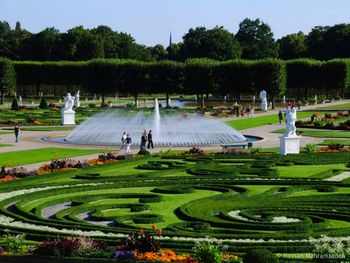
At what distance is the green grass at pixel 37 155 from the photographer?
39156mm

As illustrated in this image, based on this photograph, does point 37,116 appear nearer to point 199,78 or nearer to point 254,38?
point 199,78

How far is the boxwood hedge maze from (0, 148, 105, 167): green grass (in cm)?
515

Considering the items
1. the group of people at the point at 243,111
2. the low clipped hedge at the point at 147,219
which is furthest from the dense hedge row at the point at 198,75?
the low clipped hedge at the point at 147,219

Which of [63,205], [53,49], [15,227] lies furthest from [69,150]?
[53,49]

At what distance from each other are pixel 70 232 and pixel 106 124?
36293 millimetres

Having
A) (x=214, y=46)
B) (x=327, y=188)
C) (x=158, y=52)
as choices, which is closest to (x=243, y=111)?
(x=327, y=188)

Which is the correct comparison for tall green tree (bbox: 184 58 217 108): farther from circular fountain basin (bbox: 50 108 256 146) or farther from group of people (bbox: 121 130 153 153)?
group of people (bbox: 121 130 153 153)

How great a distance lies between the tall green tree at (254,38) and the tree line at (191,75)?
157ft

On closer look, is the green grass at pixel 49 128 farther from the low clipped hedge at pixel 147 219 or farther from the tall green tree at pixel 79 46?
the tall green tree at pixel 79 46

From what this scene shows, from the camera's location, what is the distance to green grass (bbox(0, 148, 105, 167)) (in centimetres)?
A: 3916

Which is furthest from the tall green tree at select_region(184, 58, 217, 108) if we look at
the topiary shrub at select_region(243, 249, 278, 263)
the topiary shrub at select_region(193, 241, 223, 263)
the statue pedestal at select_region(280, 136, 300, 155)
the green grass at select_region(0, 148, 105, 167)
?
the topiary shrub at select_region(243, 249, 278, 263)

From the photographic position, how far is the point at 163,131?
172ft

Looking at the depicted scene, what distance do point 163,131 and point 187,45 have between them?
103204 mm

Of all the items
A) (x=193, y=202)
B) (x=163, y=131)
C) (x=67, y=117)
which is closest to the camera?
(x=193, y=202)
